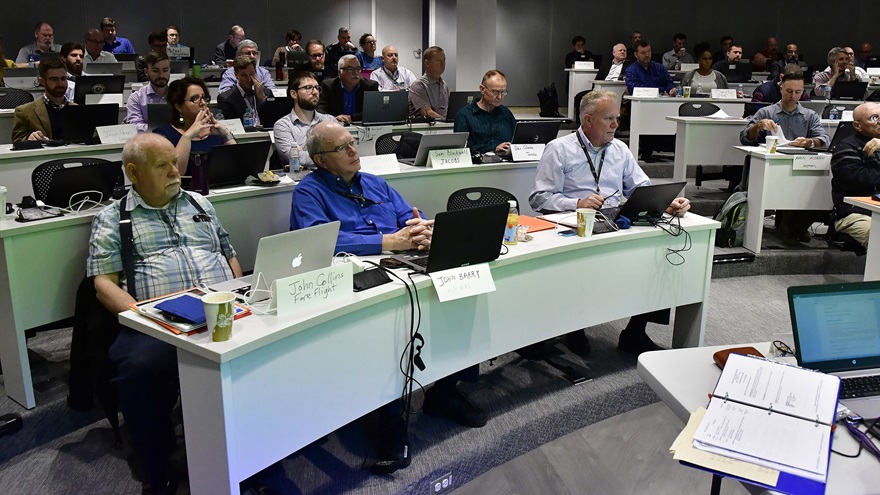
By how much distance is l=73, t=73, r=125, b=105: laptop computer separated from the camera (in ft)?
19.5

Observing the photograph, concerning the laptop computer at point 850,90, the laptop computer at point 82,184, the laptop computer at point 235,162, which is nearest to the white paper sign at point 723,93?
the laptop computer at point 850,90

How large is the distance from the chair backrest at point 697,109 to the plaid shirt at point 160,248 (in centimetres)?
530

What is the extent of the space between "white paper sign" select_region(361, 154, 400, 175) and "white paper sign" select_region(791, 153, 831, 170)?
2670 millimetres

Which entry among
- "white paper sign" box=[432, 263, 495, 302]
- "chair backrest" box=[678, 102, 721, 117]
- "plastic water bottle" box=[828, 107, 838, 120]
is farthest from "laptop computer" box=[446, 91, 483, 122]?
"white paper sign" box=[432, 263, 495, 302]

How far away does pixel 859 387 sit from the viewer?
1.81 metres

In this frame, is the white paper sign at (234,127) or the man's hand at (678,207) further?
the white paper sign at (234,127)

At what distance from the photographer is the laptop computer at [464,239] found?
2.36m

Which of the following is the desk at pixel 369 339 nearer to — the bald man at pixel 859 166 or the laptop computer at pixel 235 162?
the laptop computer at pixel 235 162

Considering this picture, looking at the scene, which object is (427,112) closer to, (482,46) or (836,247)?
(836,247)

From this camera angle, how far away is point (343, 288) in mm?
2199

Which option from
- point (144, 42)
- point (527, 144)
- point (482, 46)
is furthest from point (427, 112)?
point (144, 42)

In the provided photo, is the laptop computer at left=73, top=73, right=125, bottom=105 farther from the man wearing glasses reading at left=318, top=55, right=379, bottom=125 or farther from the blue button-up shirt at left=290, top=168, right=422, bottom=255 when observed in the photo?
the blue button-up shirt at left=290, top=168, right=422, bottom=255

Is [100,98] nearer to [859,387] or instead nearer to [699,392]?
[699,392]

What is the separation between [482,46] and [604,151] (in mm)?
6363
